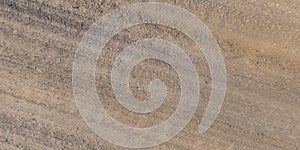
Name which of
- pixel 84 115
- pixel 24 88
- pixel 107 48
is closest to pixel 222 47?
pixel 107 48

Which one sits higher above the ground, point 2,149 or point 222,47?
point 222,47

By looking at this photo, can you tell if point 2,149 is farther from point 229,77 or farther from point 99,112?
point 229,77

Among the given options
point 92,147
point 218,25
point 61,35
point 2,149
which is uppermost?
point 218,25

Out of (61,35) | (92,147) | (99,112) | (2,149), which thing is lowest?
(2,149)

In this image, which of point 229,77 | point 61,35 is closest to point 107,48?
point 61,35

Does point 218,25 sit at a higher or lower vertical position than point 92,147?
higher

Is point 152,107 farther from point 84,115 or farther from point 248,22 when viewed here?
point 248,22
